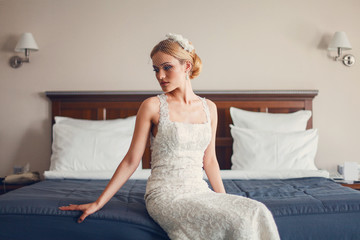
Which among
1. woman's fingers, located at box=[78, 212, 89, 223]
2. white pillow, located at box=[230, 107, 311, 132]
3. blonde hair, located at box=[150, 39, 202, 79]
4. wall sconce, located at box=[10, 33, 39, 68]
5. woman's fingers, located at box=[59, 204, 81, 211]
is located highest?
wall sconce, located at box=[10, 33, 39, 68]

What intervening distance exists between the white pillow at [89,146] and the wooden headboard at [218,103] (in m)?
0.33

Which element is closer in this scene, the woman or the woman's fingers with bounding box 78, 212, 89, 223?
the woman

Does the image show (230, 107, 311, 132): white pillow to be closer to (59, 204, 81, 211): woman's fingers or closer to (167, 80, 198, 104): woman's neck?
(167, 80, 198, 104): woman's neck

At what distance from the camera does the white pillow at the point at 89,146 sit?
9.05 ft

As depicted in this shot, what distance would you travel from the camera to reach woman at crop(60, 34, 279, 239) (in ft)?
4.52

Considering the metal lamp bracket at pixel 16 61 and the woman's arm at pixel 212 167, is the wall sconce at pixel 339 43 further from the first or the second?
the metal lamp bracket at pixel 16 61

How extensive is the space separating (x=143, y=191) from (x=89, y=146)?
2.70 feet

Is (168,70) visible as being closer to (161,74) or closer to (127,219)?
(161,74)

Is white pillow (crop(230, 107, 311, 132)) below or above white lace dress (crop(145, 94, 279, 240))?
above

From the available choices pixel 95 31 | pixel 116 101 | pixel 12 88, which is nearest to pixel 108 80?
pixel 116 101

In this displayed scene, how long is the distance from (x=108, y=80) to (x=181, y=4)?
95 cm

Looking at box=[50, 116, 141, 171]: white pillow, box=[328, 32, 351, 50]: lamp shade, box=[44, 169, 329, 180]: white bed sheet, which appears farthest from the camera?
box=[328, 32, 351, 50]: lamp shade

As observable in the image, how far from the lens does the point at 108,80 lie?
3352mm

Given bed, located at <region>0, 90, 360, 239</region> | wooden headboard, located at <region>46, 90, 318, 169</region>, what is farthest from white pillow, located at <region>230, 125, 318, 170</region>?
wooden headboard, located at <region>46, 90, 318, 169</region>
